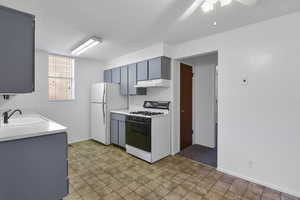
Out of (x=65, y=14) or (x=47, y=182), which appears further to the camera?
(x=65, y=14)

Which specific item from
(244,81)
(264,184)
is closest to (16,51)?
(244,81)

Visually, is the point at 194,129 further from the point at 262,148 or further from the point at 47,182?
the point at 47,182

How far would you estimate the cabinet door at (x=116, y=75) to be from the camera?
4.34 metres

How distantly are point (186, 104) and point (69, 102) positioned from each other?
11.2ft

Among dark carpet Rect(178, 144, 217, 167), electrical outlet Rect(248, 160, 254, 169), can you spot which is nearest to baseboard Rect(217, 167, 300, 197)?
electrical outlet Rect(248, 160, 254, 169)

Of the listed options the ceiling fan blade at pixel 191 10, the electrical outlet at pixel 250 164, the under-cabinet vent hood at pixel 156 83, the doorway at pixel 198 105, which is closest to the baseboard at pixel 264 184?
the electrical outlet at pixel 250 164

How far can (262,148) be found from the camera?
2.28 metres

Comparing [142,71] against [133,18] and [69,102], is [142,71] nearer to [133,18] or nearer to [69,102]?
[133,18]

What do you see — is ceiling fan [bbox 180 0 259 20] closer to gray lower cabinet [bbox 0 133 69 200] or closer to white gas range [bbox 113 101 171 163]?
white gas range [bbox 113 101 171 163]

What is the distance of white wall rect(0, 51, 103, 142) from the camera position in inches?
143

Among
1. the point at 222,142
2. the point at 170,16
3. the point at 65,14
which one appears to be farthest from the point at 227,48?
the point at 65,14

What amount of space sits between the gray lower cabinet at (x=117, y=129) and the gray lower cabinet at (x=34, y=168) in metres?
2.08

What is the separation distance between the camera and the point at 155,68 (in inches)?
130

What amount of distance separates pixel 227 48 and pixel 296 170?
83.6 inches
